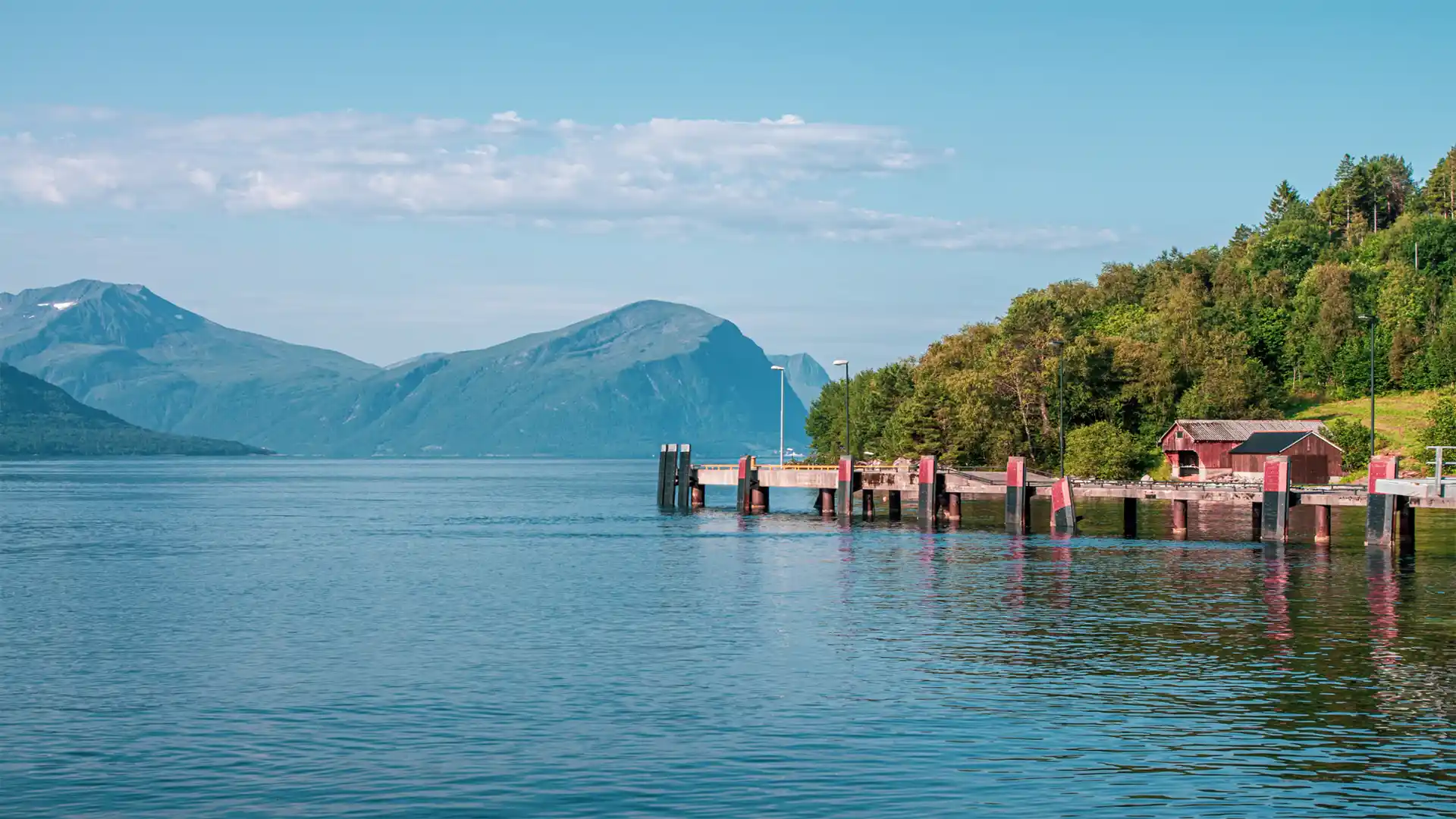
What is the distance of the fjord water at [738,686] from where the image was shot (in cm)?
2620

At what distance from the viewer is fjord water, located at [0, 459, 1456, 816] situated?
26203mm

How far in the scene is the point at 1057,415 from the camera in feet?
492

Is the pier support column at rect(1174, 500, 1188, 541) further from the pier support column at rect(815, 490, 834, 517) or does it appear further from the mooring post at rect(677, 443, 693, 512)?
the mooring post at rect(677, 443, 693, 512)

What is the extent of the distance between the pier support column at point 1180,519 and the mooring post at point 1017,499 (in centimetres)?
861

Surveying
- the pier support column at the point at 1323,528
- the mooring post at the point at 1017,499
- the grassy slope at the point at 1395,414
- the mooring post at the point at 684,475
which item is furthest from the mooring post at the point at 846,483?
the grassy slope at the point at 1395,414

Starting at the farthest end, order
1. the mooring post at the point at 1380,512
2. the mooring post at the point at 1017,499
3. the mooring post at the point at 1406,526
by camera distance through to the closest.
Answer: the mooring post at the point at 1017,499
the mooring post at the point at 1406,526
the mooring post at the point at 1380,512

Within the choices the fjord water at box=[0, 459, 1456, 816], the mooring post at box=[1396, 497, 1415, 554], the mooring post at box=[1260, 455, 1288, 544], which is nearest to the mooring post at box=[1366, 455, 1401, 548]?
the fjord water at box=[0, 459, 1456, 816]

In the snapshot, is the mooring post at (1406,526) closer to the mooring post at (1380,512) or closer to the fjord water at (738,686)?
the fjord water at (738,686)

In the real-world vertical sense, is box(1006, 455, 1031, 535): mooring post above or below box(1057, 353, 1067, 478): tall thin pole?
below

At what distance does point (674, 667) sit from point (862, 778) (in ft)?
42.2

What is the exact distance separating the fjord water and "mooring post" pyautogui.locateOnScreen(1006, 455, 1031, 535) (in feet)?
47.5

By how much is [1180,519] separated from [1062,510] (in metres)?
7.09

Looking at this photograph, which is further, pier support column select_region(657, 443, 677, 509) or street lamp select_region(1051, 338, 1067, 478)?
pier support column select_region(657, 443, 677, 509)

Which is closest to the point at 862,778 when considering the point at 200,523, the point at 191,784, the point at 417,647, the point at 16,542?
the point at 191,784
